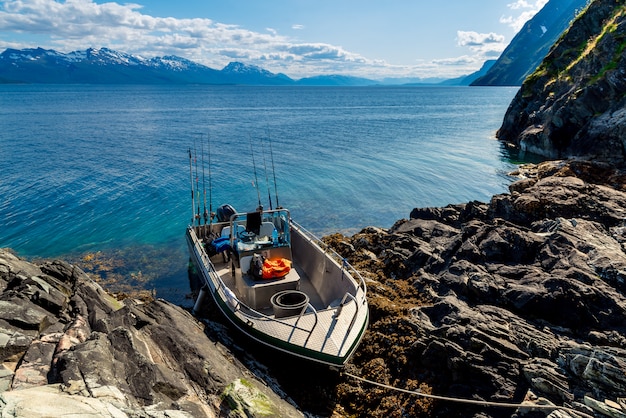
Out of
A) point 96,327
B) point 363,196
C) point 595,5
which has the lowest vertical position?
point 363,196

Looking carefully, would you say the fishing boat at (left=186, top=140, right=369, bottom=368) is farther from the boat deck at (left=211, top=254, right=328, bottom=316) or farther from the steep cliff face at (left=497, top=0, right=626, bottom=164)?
the steep cliff face at (left=497, top=0, right=626, bottom=164)

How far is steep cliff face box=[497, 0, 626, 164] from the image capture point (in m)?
40.2

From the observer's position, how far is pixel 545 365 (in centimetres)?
996

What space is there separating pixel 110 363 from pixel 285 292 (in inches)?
228

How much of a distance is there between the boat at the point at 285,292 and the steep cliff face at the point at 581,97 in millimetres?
34105

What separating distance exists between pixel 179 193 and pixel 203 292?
70.9 feet

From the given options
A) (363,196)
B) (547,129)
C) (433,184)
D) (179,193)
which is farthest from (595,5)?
(179,193)

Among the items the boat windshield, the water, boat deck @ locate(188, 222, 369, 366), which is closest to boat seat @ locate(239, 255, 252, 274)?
boat deck @ locate(188, 222, 369, 366)

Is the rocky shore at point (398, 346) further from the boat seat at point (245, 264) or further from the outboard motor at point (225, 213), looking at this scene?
the outboard motor at point (225, 213)

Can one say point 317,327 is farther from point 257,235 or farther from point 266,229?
point 266,229

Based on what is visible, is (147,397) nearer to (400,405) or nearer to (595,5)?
(400,405)

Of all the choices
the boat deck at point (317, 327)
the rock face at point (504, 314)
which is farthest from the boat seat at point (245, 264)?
the rock face at point (504, 314)

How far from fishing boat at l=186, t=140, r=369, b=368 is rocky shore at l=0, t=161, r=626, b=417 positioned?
0.96 m

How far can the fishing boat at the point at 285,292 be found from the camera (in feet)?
37.4
